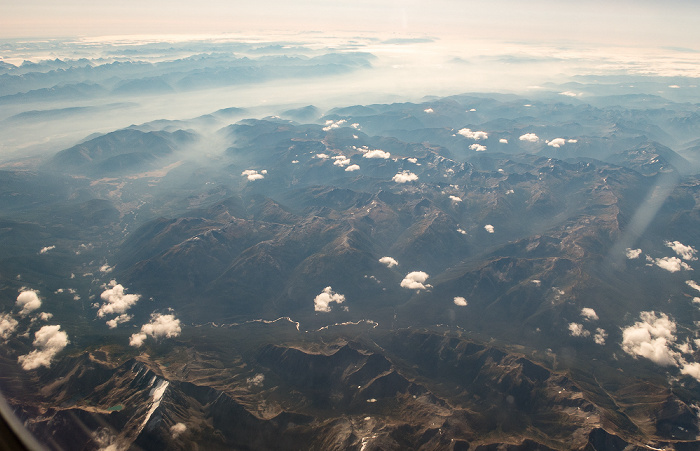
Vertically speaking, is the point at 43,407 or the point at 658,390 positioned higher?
the point at 43,407

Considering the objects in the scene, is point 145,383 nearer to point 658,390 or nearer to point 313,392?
point 313,392

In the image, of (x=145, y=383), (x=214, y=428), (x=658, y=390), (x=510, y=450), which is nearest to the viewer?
(x=510, y=450)

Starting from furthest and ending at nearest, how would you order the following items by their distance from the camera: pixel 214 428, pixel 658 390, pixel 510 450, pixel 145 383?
pixel 658 390 < pixel 145 383 < pixel 214 428 < pixel 510 450

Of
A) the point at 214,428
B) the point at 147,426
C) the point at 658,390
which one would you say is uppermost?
the point at 147,426

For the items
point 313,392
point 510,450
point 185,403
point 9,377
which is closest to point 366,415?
point 313,392

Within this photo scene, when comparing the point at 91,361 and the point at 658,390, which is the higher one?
the point at 91,361

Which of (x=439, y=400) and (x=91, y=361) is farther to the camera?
(x=91, y=361)

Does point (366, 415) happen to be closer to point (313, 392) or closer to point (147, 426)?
point (313, 392)

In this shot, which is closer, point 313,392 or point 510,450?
point 510,450

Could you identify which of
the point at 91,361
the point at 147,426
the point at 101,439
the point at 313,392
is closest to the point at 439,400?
the point at 313,392
